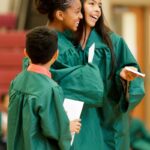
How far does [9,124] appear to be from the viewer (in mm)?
1979

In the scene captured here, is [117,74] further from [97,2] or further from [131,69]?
[97,2]

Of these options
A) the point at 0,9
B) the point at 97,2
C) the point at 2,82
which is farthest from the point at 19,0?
the point at 97,2

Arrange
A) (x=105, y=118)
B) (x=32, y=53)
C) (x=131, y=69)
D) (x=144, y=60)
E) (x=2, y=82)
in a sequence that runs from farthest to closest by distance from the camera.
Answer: (x=144, y=60)
(x=2, y=82)
(x=105, y=118)
(x=131, y=69)
(x=32, y=53)

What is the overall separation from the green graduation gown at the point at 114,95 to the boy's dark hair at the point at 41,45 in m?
0.26

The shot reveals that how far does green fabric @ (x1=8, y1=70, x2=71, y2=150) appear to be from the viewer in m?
1.86

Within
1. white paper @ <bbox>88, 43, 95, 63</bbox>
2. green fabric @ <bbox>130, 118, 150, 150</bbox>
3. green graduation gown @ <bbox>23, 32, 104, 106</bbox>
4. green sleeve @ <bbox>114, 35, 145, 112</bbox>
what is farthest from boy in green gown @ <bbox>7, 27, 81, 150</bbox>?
green fabric @ <bbox>130, 118, 150, 150</bbox>

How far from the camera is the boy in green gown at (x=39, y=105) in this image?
1.86m

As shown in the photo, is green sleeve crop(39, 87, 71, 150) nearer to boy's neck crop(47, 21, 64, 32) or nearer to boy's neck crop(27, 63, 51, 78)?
boy's neck crop(27, 63, 51, 78)

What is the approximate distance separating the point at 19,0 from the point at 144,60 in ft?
6.27

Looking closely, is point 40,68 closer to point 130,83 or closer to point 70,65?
point 70,65

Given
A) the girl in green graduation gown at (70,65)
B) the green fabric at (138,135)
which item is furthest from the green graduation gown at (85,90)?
the green fabric at (138,135)

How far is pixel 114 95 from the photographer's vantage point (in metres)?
2.24

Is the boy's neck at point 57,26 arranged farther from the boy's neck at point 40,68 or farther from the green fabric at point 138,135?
the green fabric at point 138,135

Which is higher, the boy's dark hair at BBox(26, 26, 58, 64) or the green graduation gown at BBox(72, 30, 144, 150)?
the boy's dark hair at BBox(26, 26, 58, 64)
